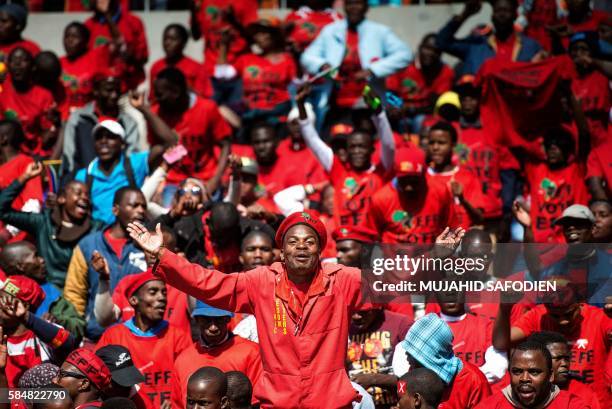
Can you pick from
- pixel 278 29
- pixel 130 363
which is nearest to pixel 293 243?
pixel 130 363

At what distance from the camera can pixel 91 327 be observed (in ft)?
34.2

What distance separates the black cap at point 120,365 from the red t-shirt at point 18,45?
6.15 m

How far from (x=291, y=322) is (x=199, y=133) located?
564 cm

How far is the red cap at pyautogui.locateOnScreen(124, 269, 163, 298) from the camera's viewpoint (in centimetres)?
996

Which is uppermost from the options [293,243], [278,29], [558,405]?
[278,29]

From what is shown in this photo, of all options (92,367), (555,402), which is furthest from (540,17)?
(92,367)

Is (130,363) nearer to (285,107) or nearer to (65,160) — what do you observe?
(65,160)

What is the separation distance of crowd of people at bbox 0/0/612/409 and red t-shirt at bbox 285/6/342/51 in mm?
31

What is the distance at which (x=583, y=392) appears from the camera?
867 centimetres

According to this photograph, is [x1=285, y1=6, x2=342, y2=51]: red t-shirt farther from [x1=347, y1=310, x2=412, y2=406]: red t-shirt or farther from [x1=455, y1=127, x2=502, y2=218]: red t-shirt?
[x1=347, y1=310, x2=412, y2=406]: red t-shirt

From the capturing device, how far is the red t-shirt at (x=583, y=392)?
27.9ft

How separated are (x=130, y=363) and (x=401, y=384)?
1.94m

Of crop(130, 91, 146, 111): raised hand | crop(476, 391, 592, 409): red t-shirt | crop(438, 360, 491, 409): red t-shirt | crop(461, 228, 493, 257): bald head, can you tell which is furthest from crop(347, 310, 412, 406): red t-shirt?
crop(130, 91, 146, 111): raised hand

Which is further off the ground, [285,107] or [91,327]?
[285,107]
